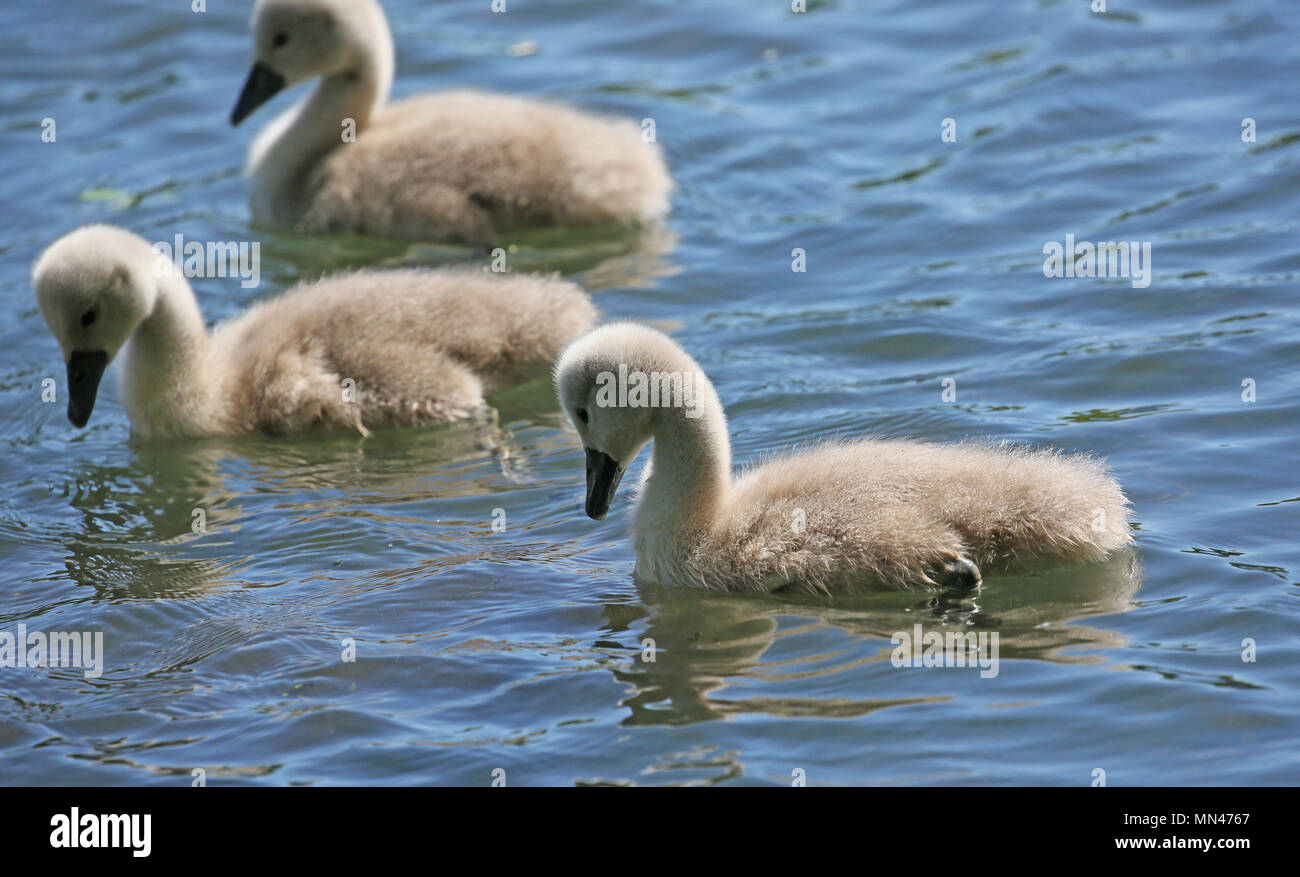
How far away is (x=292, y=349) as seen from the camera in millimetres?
7785

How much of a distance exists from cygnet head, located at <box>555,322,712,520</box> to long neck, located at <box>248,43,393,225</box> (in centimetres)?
440

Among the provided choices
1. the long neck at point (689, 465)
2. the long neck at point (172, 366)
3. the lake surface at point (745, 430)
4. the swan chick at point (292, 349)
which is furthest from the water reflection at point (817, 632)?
the long neck at point (172, 366)

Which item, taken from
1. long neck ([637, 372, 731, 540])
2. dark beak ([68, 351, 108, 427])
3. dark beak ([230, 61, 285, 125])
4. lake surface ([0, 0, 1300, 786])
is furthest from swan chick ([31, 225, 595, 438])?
dark beak ([230, 61, 285, 125])

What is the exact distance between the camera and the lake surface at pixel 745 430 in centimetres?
539

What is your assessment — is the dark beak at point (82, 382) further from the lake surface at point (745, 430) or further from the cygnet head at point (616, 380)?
the cygnet head at point (616, 380)

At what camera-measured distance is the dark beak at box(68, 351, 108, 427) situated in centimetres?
772

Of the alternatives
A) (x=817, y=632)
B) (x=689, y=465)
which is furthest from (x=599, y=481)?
(x=817, y=632)

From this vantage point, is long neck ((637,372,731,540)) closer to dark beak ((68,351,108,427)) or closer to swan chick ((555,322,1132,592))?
swan chick ((555,322,1132,592))

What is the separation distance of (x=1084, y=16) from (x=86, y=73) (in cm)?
717

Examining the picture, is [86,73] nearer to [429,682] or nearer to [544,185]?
[544,185]

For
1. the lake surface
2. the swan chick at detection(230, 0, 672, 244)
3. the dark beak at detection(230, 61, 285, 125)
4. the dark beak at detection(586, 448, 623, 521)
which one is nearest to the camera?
the lake surface

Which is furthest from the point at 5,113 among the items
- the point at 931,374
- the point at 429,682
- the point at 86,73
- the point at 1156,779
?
the point at 1156,779

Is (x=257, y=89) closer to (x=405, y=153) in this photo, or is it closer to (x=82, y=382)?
(x=405, y=153)
